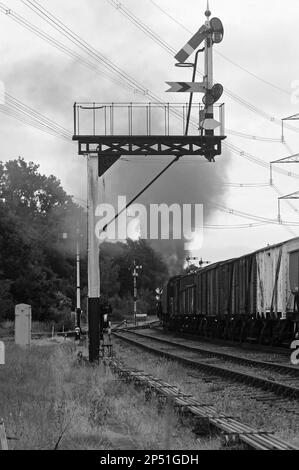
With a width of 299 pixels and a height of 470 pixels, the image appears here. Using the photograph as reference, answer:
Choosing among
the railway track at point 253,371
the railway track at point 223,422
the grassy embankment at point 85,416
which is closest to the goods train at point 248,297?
the railway track at point 253,371

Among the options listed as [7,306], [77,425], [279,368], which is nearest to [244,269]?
[279,368]

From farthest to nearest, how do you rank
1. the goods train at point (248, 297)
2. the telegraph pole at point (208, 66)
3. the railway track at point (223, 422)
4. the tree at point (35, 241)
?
the tree at point (35, 241), the goods train at point (248, 297), the telegraph pole at point (208, 66), the railway track at point (223, 422)

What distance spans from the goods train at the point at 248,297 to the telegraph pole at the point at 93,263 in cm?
548

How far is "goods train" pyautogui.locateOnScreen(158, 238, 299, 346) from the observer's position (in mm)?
21406

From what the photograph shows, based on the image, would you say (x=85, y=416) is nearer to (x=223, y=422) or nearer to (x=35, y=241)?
(x=223, y=422)

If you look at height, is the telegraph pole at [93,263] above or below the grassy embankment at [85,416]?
above

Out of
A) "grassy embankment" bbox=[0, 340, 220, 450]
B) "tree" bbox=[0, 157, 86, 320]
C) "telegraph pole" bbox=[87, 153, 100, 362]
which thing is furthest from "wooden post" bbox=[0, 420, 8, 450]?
"tree" bbox=[0, 157, 86, 320]

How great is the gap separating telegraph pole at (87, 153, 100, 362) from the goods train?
216 inches

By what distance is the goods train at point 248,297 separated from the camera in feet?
70.2

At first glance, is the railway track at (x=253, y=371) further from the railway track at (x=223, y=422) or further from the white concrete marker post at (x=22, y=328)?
the white concrete marker post at (x=22, y=328)

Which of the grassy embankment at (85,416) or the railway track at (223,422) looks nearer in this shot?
the railway track at (223,422)

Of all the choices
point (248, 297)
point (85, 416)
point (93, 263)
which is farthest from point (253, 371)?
point (248, 297)

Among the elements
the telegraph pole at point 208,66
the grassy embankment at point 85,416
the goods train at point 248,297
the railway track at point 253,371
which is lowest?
the railway track at point 253,371

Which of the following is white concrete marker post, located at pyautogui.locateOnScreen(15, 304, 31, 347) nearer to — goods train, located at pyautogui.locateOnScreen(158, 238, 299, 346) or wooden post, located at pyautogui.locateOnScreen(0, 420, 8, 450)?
goods train, located at pyautogui.locateOnScreen(158, 238, 299, 346)
